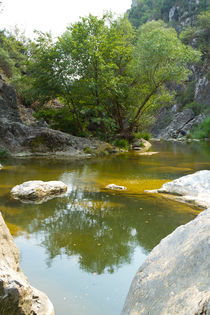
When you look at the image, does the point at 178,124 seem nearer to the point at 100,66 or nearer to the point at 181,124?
the point at 181,124

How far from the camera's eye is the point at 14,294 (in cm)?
212

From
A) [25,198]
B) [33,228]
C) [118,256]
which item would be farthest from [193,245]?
[25,198]

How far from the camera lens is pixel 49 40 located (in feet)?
61.8

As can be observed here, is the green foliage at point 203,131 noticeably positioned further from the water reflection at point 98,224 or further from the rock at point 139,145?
the water reflection at point 98,224

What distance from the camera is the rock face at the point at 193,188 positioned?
6.13 metres

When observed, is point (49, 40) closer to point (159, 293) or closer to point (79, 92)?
point (79, 92)

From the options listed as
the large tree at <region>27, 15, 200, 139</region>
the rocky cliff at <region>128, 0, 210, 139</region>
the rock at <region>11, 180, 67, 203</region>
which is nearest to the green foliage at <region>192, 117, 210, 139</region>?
the rocky cliff at <region>128, 0, 210, 139</region>

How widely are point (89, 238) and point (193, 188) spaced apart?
3.33m

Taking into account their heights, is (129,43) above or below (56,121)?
above

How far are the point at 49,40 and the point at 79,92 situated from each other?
13.5ft

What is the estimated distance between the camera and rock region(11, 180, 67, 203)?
634 cm

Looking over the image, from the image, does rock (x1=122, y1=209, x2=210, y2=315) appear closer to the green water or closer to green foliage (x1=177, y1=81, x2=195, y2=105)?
the green water

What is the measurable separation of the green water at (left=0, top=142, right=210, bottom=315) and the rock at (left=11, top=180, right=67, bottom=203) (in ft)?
0.97

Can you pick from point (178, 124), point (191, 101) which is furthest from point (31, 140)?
point (191, 101)
